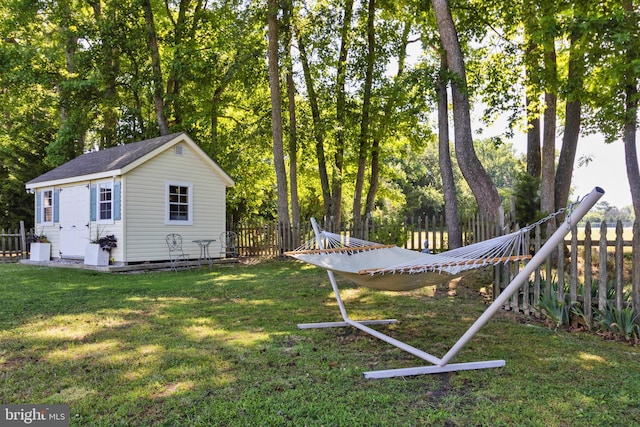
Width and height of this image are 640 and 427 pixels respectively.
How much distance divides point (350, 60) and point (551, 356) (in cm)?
1380

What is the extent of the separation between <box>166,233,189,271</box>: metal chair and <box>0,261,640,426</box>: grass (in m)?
5.36

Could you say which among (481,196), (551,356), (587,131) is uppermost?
(587,131)

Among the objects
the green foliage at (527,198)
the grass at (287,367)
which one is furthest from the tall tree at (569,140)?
the grass at (287,367)

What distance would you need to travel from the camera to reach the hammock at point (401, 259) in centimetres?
332

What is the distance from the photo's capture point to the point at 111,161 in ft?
38.8

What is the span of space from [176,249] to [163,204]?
4.09ft

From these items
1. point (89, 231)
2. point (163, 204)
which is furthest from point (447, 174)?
point (89, 231)

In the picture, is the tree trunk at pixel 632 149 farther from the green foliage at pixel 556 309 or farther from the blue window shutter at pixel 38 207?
the blue window shutter at pixel 38 207

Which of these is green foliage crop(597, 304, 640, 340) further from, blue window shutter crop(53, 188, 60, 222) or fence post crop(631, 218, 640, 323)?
blue window shutter crop(53, 188, 60, 222)

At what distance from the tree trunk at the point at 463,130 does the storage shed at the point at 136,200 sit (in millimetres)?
7214

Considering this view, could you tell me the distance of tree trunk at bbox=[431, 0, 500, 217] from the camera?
26.1ft

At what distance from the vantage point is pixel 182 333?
457 cm

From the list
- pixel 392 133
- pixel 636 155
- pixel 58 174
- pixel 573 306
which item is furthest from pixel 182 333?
pixel 392 133

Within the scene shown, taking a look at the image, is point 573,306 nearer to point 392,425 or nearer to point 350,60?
point 392,425
